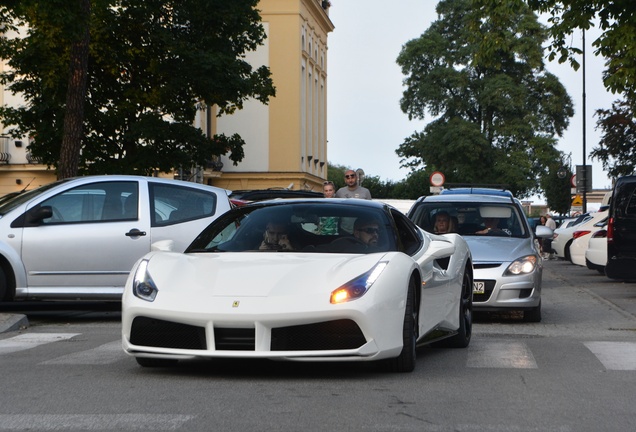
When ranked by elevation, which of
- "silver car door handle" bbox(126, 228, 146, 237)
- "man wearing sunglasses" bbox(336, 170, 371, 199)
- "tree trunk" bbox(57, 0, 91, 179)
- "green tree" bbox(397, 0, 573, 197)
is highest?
"green tree" bbox(397, 0, 573, 197)

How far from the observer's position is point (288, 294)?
26.6 ft

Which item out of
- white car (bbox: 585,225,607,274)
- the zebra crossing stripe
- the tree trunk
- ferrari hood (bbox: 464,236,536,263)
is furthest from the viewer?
the tree trunk

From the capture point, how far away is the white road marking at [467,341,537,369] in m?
9.39

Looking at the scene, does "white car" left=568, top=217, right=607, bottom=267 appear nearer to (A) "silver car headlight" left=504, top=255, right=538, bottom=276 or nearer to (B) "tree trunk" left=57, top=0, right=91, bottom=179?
(B) "tree trunk" left=57, top=0, right=91, bottom=179

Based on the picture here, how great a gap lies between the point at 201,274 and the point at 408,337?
56.8 inches

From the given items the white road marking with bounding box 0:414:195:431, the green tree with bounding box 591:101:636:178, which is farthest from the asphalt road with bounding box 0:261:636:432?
the green tree with bounding box 591:101:636:178

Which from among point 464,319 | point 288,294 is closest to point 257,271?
point 288,294

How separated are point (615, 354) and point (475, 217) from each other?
5.76 meters

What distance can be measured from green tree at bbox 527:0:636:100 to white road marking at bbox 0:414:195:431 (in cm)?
1812

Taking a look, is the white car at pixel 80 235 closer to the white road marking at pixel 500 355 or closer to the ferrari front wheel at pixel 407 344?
the white road marking at pixel 500 355

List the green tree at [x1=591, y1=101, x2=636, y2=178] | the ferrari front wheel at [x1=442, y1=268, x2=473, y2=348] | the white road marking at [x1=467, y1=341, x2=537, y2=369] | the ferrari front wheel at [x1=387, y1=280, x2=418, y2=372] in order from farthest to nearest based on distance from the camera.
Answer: the green tree at [x1=591, y1=101, x2=636, y2=178] → the ferrari front wheel at [x1=442, y1=268, x2=473, y2=348] → the white road marking at [x1=467, y1=341, x2=537, y2=369] → the ferrari front wheel at [x1=387, y1=280, x2=418, y2=372]

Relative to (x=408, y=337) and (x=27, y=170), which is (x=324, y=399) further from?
(x=27, y=170)

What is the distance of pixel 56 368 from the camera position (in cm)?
907

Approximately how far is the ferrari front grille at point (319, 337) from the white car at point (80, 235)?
6.08 metres
